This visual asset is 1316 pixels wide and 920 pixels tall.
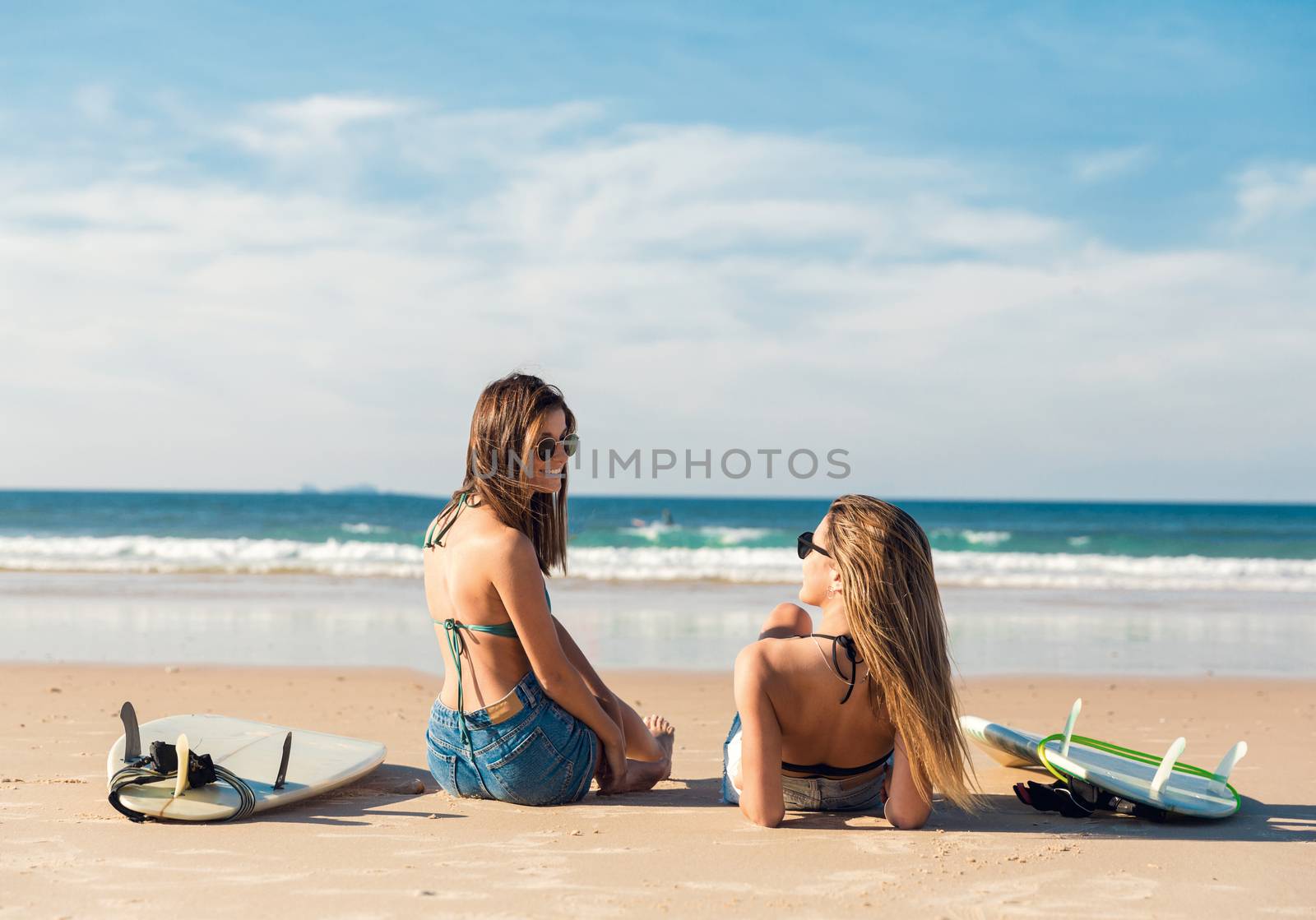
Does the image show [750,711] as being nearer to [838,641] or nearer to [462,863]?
[838,641]

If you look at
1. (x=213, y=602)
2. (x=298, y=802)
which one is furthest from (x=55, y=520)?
(x=298, y=802)

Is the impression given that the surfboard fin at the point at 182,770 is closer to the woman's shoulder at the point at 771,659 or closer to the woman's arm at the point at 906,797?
the woman's shoulder at the point at 771,659

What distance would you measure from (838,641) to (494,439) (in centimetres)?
132

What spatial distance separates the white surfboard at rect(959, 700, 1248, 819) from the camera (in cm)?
368

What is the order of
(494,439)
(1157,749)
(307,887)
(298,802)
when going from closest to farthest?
1. (307,887)
2. (494,439)
3. (298,802)
4. (1157,749)

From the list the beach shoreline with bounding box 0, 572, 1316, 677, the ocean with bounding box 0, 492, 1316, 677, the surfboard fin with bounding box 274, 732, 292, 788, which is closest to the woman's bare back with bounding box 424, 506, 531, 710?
the surfboard fin with bounding box 274, 732, 292, 788

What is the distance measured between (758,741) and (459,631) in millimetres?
1088

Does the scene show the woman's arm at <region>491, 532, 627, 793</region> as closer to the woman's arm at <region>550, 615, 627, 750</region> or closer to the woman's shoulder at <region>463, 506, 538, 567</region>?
the woman's shoulder at <region>463, 506, 538, 567</region>

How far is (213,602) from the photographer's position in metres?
12.2

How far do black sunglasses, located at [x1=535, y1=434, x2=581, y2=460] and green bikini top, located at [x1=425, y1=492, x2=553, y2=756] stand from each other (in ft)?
1.09

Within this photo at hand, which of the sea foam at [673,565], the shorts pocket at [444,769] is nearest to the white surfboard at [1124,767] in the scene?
the shorts pocket at [444,769]

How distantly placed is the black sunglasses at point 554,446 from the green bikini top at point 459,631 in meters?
0.33

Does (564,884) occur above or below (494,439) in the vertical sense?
below

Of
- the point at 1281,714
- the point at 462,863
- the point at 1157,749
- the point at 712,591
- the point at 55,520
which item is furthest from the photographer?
the point at 55,520
